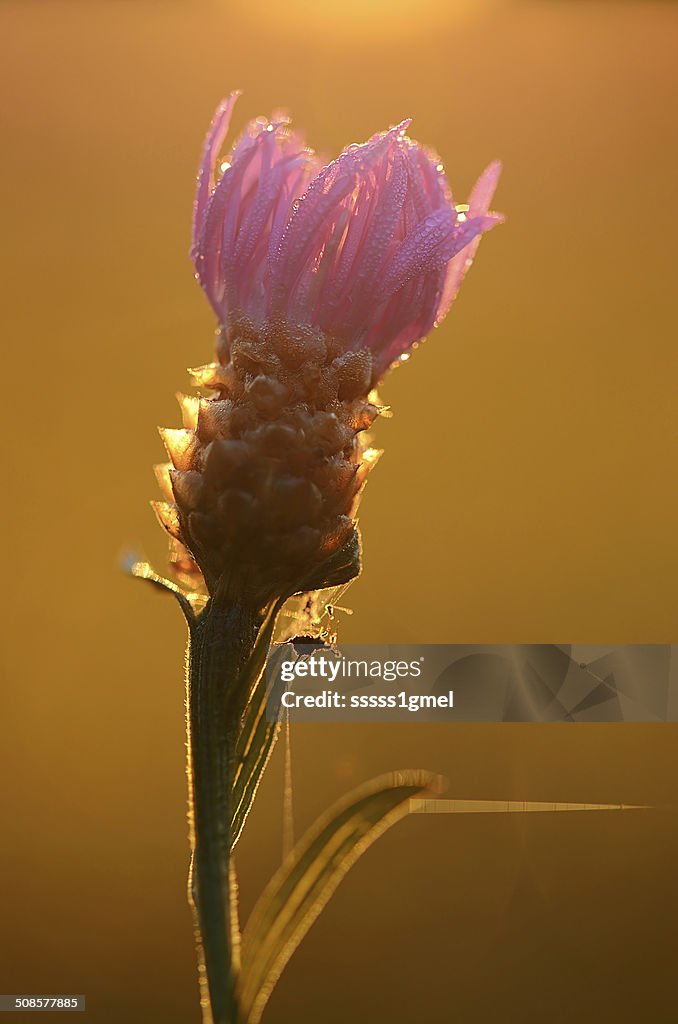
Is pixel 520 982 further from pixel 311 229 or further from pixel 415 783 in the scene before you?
pixel 311 229

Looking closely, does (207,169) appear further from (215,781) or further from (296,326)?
(215,781)

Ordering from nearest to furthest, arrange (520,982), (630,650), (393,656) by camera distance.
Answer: (393,656) < (630,650) < (520,982)

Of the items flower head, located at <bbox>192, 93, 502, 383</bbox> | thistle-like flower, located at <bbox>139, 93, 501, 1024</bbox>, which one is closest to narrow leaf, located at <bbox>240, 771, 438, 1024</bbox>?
thistle-like flower, located at <bbox>139, 93, 501, 1024</bbox>

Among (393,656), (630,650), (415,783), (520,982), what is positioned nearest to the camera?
(415,783)

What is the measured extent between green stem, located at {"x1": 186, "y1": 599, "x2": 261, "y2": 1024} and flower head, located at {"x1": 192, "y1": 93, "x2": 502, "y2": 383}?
0.56ft

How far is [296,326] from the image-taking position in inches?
18.7

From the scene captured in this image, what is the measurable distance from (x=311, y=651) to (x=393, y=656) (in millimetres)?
524

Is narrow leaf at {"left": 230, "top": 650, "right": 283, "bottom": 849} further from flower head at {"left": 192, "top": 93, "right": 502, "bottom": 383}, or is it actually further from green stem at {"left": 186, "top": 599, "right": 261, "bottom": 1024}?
flower head at {"left": 192, "top": 93, "right": 502, "bottom": 383}

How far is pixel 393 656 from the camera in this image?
104cm

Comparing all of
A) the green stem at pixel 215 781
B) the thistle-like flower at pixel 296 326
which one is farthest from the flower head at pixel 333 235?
the green stem at pixel 215 781

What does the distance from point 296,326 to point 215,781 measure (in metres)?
0.24

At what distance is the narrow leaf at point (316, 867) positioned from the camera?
0.44m

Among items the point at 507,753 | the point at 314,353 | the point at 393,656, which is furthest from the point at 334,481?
the point at 507,753

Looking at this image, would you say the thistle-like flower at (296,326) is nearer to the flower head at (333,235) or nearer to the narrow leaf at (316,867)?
the flower head at (333,235)
